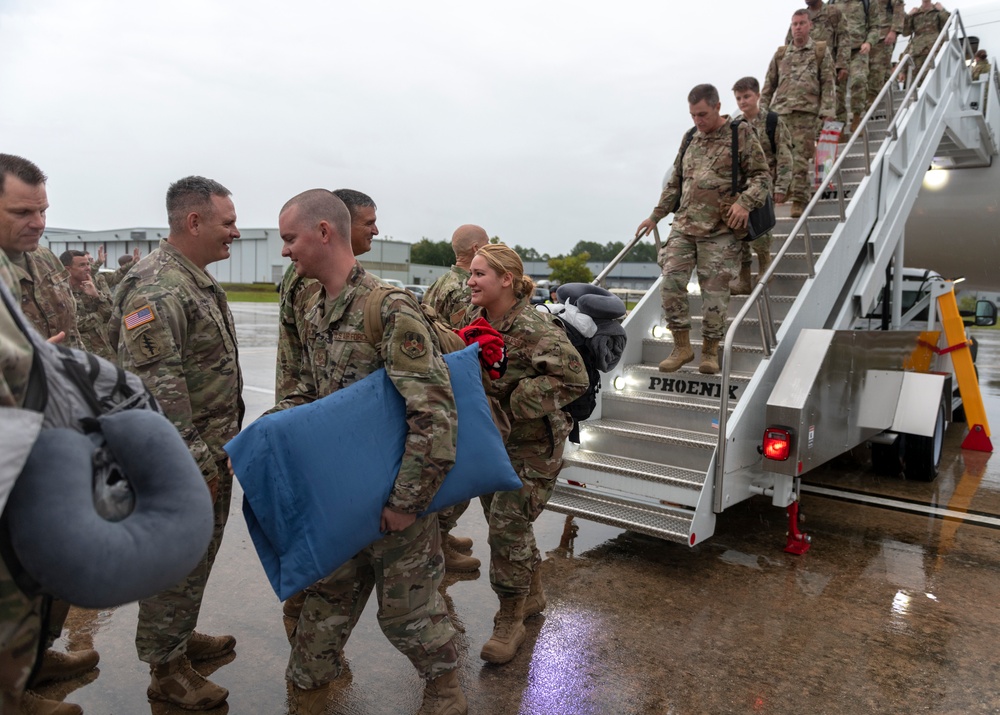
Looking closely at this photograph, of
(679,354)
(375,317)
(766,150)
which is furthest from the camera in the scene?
(766,150)

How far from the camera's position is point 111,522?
4.43 ft

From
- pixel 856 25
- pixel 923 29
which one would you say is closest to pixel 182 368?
pixel 856 25

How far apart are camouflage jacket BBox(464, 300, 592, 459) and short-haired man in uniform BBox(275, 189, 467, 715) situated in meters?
0.83

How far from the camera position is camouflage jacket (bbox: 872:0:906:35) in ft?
29.0

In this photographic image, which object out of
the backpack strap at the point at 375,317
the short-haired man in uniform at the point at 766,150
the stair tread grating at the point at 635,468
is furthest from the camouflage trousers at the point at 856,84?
the backpack strap at the point at 375,317

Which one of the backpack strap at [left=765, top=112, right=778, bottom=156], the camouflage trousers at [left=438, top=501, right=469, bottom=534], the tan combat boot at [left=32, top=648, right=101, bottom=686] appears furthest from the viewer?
the backpack strap at [left=765, top=112, right=778, bottom=156]

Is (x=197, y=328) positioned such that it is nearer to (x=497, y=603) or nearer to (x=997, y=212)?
(x=497, y=603)

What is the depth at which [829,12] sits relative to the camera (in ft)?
27.3

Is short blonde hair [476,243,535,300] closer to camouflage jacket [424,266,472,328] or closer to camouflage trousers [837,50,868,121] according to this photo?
camouflage jacket [424,266,472,328]

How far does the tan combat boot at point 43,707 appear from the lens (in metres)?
2.73

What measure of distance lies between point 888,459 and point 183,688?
6.29 m

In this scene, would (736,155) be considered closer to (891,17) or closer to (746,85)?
(746,85)

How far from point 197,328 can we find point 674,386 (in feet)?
11.6

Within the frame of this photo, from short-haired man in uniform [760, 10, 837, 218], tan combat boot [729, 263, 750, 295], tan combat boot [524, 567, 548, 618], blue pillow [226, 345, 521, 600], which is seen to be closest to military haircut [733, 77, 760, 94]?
short-haired man in uniform [760, 10, 837, 218]
